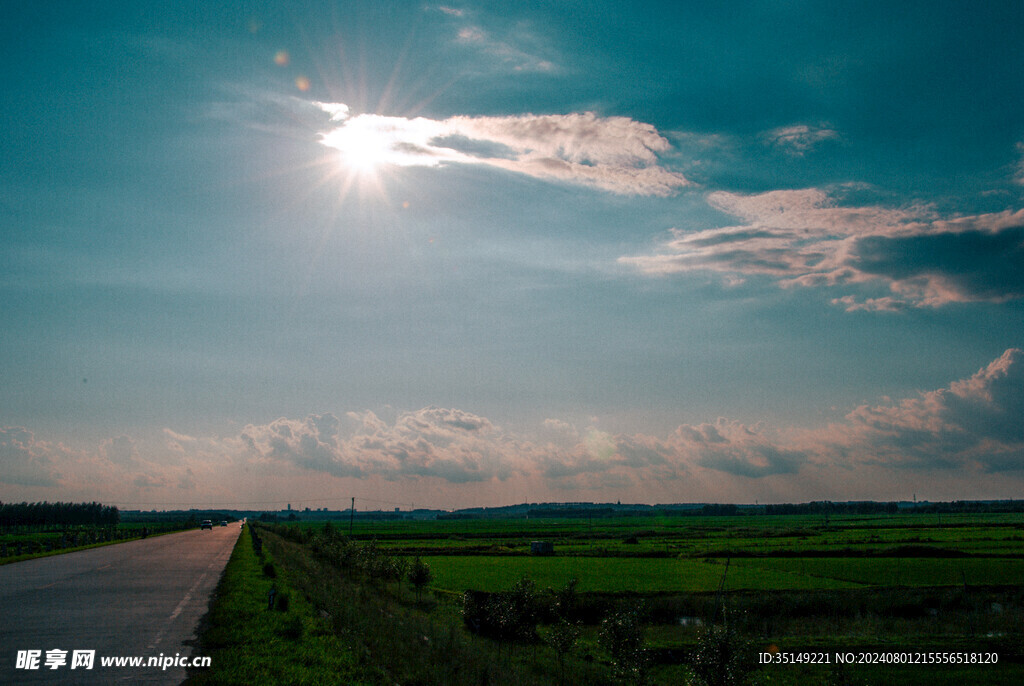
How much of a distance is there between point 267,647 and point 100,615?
20.1ft

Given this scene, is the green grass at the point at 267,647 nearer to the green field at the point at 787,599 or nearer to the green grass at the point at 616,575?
the green field at the point at 787,599

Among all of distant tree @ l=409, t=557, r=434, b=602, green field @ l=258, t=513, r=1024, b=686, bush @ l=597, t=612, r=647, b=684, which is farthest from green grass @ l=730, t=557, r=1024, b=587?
distant tree @ l=409, t=557, r=434, b=602

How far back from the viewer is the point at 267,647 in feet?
46.6

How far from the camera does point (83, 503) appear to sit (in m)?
181

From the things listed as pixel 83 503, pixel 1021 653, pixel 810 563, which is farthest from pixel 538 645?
pixel 83 503

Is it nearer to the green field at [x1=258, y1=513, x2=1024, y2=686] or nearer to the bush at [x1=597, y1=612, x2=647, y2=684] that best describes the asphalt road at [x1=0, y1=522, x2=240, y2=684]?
the green field at [x1=258, y1=513, x2=1024, y2=686]

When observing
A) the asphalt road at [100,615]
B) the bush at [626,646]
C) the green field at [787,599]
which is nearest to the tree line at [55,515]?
the green field at [787,599]

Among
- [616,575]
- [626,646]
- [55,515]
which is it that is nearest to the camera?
[626,646]

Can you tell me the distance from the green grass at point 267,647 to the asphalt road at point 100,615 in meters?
0.60

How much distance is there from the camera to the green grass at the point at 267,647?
12.0 m

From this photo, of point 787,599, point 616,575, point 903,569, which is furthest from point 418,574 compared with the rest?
point 903,569

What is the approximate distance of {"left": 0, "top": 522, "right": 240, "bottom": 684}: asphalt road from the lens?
11.4 meters

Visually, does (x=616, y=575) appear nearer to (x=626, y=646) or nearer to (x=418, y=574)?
(x=418, y=574)

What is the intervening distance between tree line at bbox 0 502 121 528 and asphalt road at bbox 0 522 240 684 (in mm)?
157584
